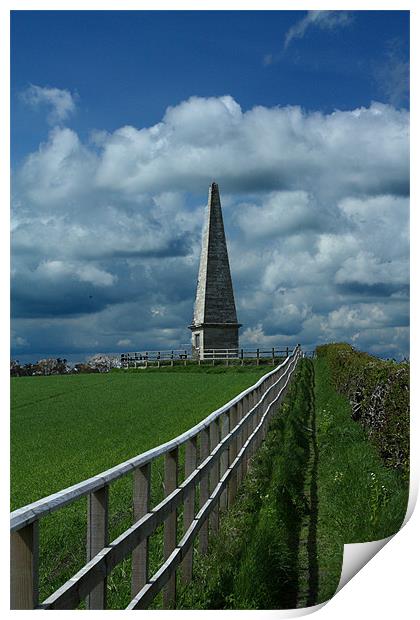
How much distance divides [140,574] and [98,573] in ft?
2.33

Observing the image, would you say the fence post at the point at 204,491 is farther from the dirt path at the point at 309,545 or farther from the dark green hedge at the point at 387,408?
the dark green hedge at the point at 387,408

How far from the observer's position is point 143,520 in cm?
369

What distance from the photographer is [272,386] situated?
12336 mm

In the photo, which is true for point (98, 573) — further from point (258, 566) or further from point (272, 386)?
point (272, 386)

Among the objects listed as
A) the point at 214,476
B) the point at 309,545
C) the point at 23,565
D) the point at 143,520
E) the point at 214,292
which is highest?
the point at 214,292

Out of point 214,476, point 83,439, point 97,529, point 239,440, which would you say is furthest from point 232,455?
point 83,439

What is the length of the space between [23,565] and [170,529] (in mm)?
2009

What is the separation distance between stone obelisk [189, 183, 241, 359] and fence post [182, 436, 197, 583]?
129ft

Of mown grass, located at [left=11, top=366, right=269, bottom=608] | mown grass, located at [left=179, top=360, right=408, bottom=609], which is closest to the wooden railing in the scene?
mown grass, located at [left=179, top=360, right=408, bottom=609]

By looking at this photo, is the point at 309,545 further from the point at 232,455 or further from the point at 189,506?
the point at 189,506
